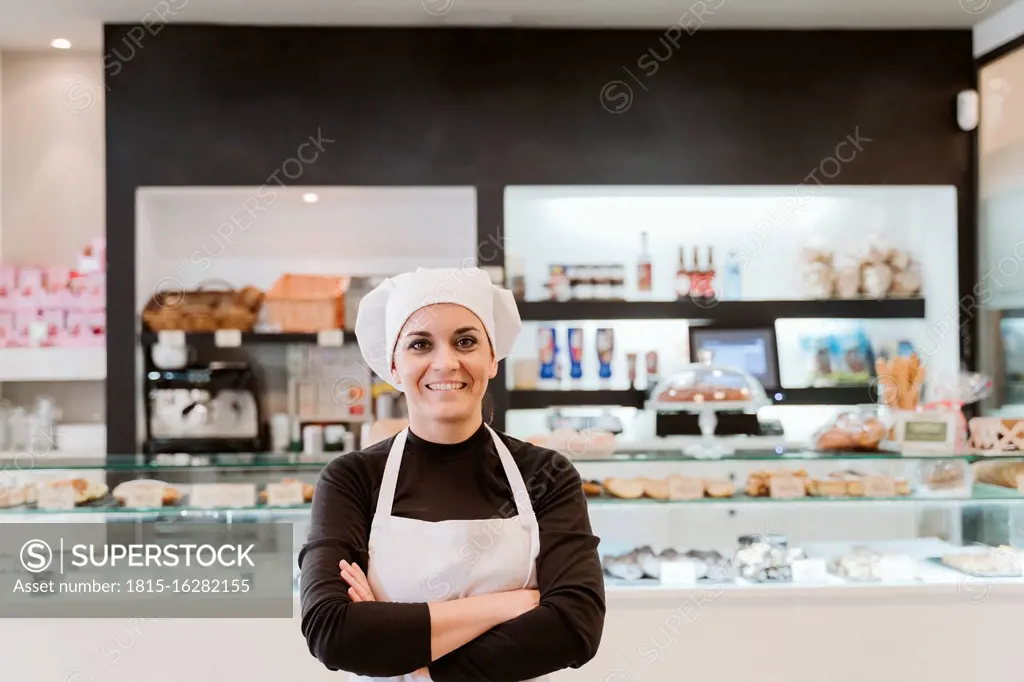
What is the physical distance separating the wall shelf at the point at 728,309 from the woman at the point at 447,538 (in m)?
2.92

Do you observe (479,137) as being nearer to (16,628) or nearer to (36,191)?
(36,191)

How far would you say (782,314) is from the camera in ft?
14.9

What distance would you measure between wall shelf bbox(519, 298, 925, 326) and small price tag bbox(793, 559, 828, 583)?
6.67 ft

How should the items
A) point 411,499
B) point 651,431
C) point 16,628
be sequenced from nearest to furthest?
point 411,499, point 16,628, point 651,431

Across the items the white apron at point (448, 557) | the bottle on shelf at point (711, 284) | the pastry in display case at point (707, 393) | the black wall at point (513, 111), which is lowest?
the white apron at point (448, 557)

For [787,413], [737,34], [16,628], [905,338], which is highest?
[737,34]

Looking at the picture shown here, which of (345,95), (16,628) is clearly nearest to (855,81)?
(345,95)

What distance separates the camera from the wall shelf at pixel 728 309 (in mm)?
4453

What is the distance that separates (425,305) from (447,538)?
0.36 metres

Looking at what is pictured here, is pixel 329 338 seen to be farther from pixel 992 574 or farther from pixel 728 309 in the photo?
pixel 992 574

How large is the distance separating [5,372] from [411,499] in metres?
3.79

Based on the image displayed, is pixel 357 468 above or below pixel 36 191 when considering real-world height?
below

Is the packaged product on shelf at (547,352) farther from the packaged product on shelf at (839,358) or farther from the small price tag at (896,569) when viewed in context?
the small price tag at (896,569)

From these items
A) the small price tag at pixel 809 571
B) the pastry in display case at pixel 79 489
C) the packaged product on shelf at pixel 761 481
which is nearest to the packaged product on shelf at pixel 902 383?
the packaged product on shelf at pixel 761 481
